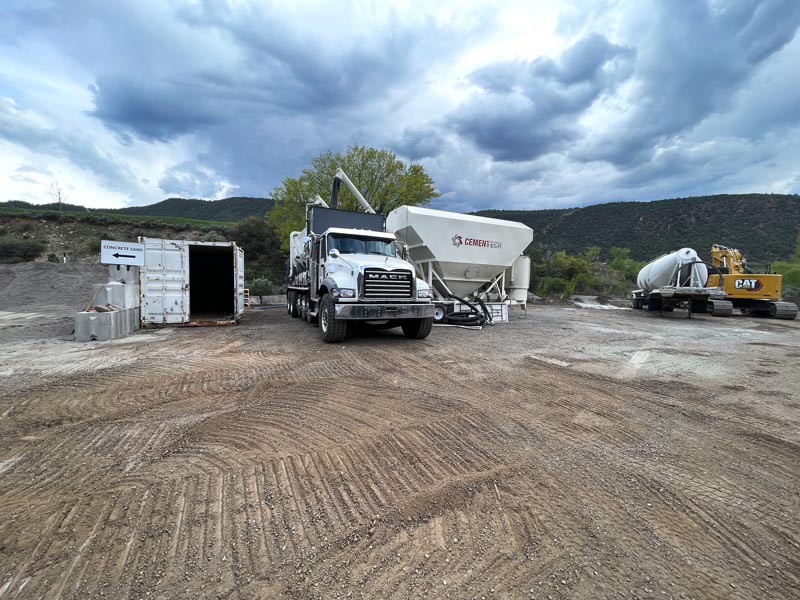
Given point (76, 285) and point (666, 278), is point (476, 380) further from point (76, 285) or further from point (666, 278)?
point (76, 285)

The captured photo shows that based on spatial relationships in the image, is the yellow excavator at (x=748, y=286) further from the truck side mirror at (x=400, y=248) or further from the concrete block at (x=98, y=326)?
the concrete block at (x=98, y=326)

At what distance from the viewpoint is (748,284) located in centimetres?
1831

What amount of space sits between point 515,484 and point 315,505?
59.7 inches

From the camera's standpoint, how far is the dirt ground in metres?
1.98

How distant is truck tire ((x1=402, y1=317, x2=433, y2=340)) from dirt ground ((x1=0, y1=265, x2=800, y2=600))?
119 inches

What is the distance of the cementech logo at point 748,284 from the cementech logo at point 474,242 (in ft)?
47.5

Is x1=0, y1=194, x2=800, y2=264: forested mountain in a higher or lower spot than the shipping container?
higher

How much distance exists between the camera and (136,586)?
1.86 metres

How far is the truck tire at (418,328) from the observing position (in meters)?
9.11

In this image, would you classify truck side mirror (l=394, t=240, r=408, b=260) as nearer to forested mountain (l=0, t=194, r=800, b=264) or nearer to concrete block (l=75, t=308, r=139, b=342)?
concrete block (l=75, t=308, r=139, b=342)

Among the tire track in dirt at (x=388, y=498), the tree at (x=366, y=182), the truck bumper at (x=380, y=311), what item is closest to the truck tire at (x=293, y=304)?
the truck bumper at (x=380, y=311)

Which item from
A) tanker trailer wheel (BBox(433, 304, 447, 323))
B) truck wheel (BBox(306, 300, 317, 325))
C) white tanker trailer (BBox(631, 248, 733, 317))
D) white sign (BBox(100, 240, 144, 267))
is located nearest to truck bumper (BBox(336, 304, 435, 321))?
truck wheel (BBox(306, 300, 317, 325))

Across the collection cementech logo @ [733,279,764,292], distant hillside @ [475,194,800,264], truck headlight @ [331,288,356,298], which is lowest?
truck headlight @ [331,288,356,298]

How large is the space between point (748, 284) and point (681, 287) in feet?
17.0
